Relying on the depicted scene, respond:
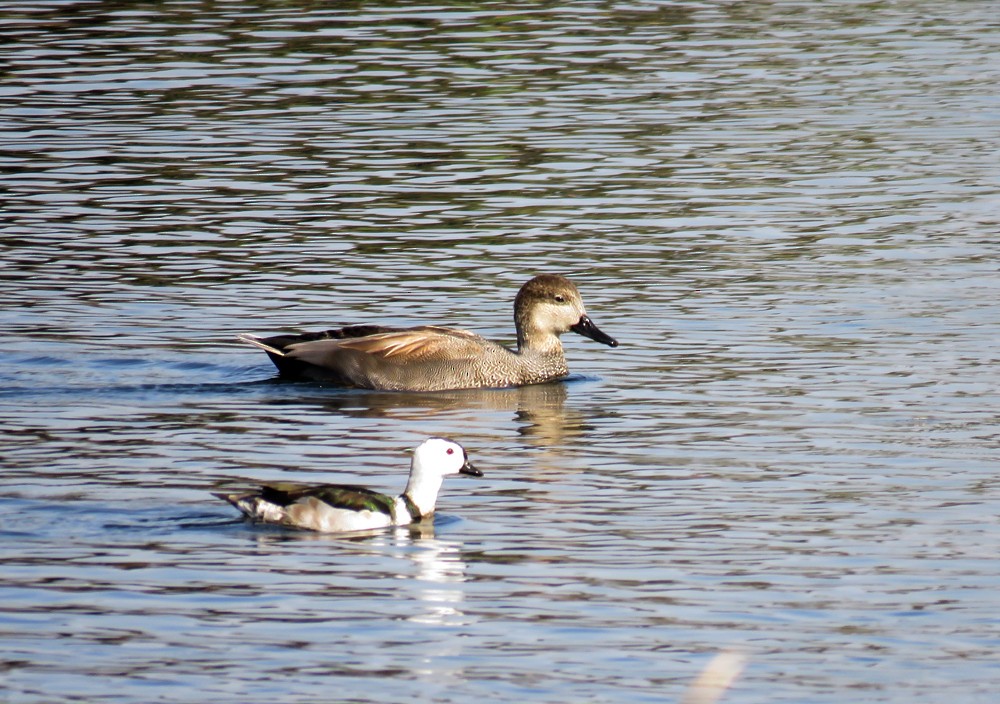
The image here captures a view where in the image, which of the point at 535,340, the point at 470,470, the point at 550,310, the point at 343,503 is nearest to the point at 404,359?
the point at 535,340

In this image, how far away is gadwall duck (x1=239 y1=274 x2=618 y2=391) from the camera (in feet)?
50.1

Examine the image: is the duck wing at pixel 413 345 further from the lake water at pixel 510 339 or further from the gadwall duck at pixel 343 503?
the gadwall duck at pixel 343 503

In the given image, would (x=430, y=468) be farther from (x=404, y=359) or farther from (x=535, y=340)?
(x=535, y=340)

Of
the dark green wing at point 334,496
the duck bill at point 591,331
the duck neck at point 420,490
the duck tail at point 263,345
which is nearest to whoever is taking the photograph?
the dark green wing at point 334,496

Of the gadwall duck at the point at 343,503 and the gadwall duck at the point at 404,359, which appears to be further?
the gadwall duck at the point at 404,359

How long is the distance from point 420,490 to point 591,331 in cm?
510

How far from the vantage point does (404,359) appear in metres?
15.4

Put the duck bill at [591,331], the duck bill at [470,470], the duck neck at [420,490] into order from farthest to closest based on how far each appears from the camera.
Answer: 1. the duck bill at [591,331]
2. the duck bill at [470,470]
3. the duck neck at [420,490]

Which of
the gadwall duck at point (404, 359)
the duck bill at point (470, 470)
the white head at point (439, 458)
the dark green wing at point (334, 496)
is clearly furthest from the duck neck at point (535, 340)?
the dark green wing at point (334, 496)

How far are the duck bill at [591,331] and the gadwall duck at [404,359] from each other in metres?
0.01

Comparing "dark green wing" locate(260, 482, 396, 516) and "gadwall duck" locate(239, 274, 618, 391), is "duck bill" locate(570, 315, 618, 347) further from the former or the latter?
"dark green wing" locate(260, 482, 396, 516)

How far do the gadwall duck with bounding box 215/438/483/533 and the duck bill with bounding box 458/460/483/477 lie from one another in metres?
0.37

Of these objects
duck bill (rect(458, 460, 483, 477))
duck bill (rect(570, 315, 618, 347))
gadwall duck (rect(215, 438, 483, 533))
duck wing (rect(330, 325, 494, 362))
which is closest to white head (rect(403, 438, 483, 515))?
gadwall duck (rect(215, 438, 483, 533))

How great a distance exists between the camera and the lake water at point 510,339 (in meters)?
9.27
